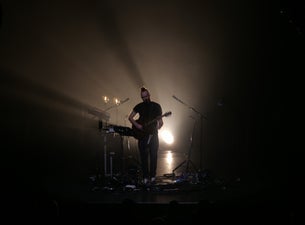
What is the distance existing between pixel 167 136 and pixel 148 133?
721 cm

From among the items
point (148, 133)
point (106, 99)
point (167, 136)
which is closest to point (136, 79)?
point (106, 99)

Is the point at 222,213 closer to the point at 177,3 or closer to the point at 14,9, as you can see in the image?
the point at 14,9

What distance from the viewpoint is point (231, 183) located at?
5.23m

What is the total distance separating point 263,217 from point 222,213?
1.55ft

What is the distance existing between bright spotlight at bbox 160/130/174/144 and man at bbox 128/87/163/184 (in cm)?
696

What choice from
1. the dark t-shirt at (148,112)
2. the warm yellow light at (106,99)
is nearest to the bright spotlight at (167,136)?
the warm yellow light at (106,99)

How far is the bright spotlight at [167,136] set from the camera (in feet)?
41.6

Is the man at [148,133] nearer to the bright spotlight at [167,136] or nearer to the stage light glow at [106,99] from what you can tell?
the stage light glow at [106,99]

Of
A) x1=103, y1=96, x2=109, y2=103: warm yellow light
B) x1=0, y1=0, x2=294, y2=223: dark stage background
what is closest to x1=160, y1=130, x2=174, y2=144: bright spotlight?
x1=0, y1=0, x2=294, y2=223: dark stage background

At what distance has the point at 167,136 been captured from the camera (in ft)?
42.0

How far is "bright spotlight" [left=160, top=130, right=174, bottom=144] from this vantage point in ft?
41.6

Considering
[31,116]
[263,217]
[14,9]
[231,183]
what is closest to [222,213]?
[263,217]

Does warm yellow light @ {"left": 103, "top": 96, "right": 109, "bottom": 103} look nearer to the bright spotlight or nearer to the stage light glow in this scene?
the stage light glow

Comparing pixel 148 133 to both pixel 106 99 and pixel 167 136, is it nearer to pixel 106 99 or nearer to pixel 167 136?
pixel 106 99
